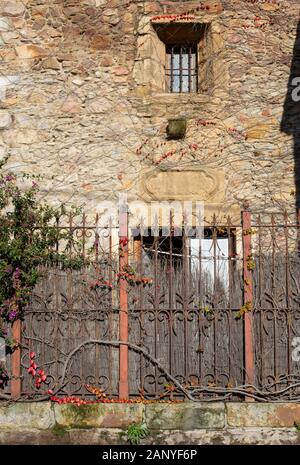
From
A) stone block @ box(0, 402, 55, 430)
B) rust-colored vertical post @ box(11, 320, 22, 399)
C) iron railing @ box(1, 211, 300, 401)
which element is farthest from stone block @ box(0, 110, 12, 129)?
stone block @ box(0, 402, 55, 430)

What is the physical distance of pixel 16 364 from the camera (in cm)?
524

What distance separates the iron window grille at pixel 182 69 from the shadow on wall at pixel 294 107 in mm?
1187

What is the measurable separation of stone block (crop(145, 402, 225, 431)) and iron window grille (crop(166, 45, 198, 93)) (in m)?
4.23

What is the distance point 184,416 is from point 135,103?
3946 mm

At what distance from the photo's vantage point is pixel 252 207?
716 cm

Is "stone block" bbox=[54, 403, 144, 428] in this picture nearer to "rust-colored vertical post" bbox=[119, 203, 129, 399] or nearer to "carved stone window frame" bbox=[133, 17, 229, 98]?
→ "rust-colored vertical post" bbox=[119, 203, 129, 399]

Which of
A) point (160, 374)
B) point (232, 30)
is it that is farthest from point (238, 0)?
point (160, 374)

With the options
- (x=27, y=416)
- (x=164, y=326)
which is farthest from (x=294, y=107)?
(x=27, y=416)

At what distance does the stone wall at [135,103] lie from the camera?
725 cm

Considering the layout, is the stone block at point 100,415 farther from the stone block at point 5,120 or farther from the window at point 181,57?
the window at point 181,57

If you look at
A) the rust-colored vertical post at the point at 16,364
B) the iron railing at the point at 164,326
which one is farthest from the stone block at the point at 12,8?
the rust-colored vertical post at the point at 16,364

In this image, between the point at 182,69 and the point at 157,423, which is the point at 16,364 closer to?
the point at 157,423

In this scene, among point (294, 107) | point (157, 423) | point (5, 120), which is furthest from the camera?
point (5, 120)
